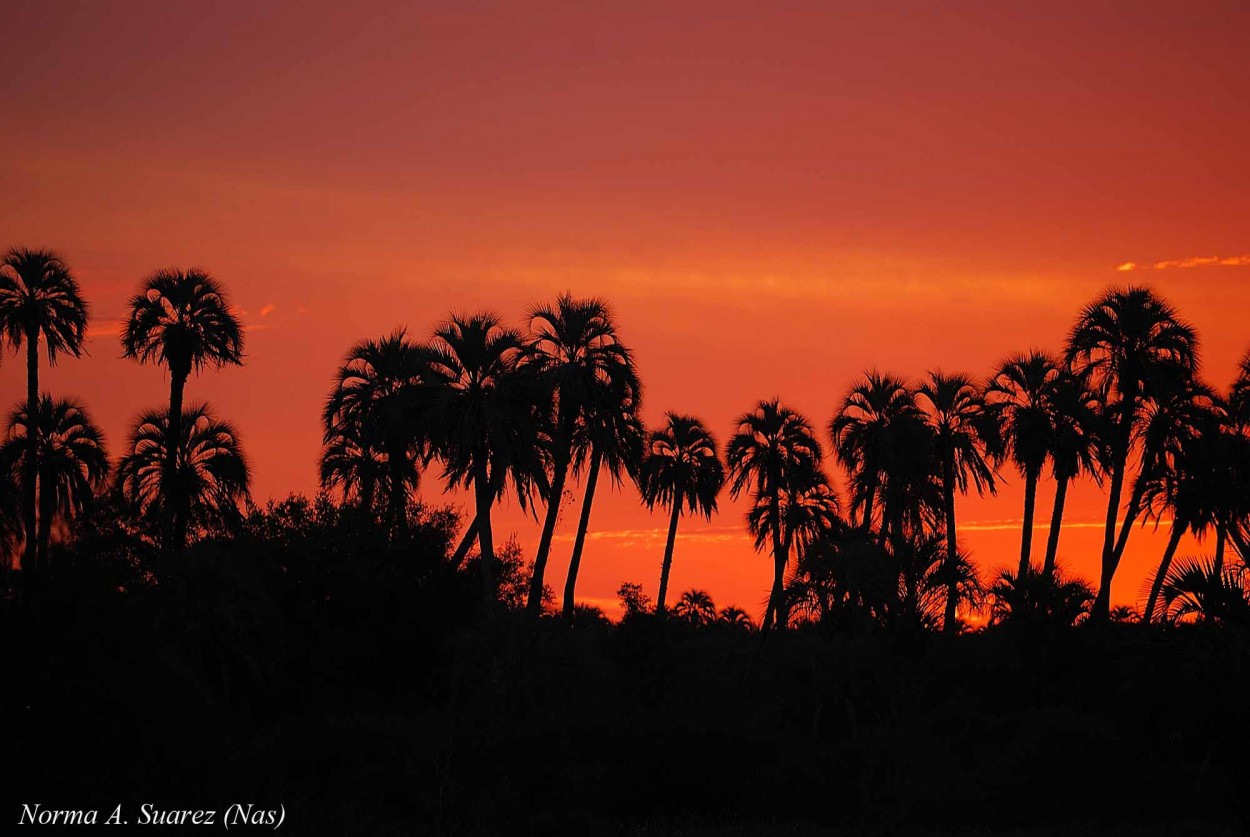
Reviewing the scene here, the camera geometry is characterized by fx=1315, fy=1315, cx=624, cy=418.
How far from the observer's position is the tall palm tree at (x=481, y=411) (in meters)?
43.5

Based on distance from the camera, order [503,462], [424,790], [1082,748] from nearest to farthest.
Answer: [424,790], [1082,748], [503,462]

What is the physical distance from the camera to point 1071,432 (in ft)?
178

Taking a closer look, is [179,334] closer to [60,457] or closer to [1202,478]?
[60,457]

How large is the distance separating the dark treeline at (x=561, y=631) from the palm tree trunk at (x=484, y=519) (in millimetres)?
122

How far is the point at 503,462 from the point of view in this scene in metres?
43.5

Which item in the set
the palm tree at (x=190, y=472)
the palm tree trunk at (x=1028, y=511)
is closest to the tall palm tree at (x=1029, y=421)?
the palm tree trunk at (x=1028, y=511)

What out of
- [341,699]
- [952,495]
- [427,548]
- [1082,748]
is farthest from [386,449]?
[1082,748]

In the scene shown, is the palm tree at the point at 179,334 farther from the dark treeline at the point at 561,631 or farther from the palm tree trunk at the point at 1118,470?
the palm tree trunk at the point at 1118,470

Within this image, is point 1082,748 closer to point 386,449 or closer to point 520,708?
point 520,708

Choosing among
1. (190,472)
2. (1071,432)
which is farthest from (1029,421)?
(190,472)

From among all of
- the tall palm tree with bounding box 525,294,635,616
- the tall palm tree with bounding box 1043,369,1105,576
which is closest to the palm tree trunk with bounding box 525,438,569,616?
the tall palm tree with bounding box 525,294,635,616

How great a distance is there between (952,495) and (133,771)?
39.8 metres

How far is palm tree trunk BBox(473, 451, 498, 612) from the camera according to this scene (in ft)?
144

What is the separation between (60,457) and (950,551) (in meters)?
36.0
